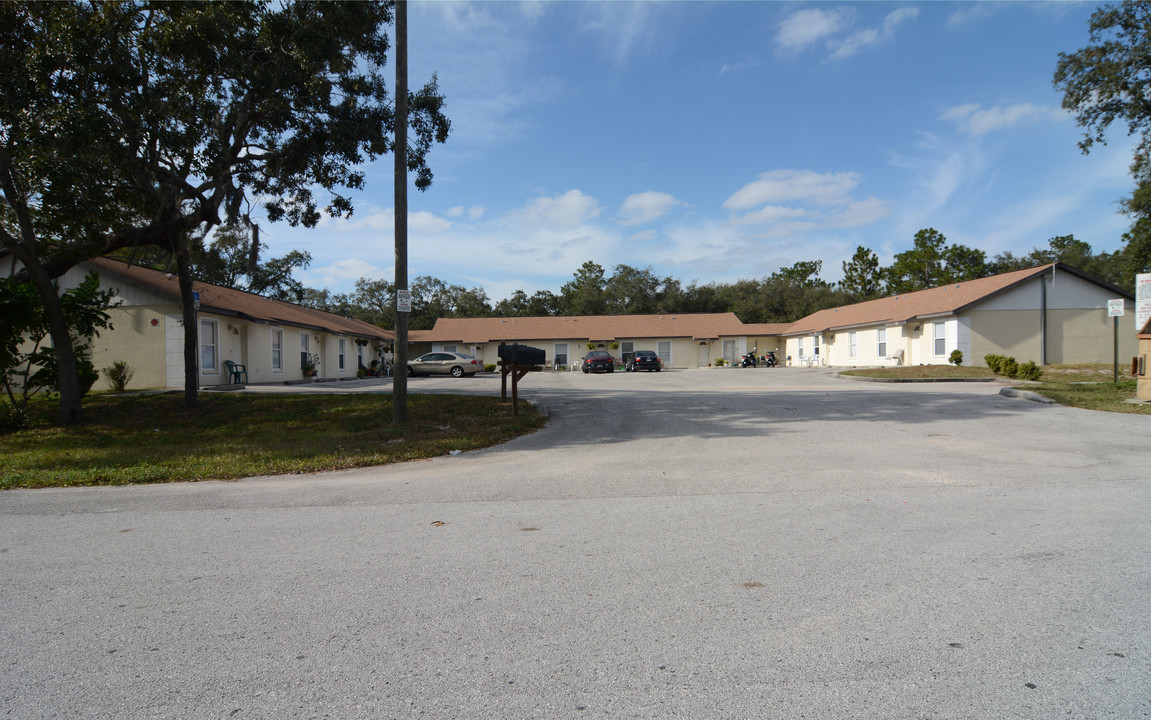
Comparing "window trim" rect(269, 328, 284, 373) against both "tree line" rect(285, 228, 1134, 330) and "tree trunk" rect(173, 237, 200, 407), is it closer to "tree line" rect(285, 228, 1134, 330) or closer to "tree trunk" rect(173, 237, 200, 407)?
"tree trunk" rect(173, 237, 200, 407)

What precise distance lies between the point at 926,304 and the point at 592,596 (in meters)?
36.7

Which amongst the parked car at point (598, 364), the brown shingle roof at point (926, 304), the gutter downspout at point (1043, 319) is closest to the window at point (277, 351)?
the parked car at point (598, 364)

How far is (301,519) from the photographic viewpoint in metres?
6.10

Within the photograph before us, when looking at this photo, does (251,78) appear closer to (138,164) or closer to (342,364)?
(138,164)

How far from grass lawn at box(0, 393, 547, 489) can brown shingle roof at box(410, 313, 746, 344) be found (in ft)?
101

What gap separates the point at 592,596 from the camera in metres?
4.01

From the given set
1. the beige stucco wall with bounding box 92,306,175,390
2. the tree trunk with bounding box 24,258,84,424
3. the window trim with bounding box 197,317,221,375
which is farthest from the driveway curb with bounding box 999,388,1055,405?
the beige stucco wall with bounding box 92,306,175,390

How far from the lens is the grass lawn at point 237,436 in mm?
8875

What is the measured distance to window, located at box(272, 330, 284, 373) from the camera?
2558 cm

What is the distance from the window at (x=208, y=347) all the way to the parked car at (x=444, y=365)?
12.5 meters

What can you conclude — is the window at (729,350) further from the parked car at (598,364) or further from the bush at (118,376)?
the bush at (118,376)

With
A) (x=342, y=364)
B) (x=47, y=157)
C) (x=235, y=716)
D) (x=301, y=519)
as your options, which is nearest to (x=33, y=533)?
(x=301, y=519)

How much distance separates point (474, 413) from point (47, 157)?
28.1ft

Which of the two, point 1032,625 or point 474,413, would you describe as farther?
point 474,413
